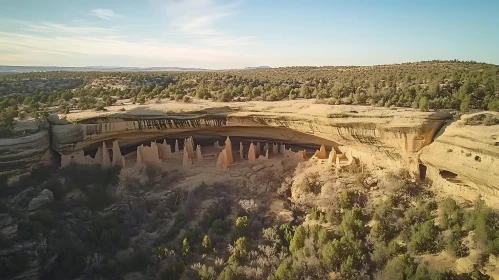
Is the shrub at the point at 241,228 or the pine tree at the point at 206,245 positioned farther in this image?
the shrub at the point at 241,228

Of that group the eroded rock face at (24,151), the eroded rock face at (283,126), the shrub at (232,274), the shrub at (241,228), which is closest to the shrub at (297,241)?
the shrub at (241,228)

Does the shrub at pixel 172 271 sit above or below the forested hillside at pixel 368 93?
below

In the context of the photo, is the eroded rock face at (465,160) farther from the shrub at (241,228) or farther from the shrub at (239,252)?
the shrub at (239,252)

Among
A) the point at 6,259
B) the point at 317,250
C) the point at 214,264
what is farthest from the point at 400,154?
the point at 6,259

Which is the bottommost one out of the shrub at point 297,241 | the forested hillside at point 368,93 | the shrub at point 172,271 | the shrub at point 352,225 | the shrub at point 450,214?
the shrub at point 172,271

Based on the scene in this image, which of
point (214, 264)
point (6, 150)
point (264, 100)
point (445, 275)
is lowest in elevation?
point (214, 264)

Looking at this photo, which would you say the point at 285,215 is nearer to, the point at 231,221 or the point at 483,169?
the point at 231,221

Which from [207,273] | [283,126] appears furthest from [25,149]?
[283,126]
